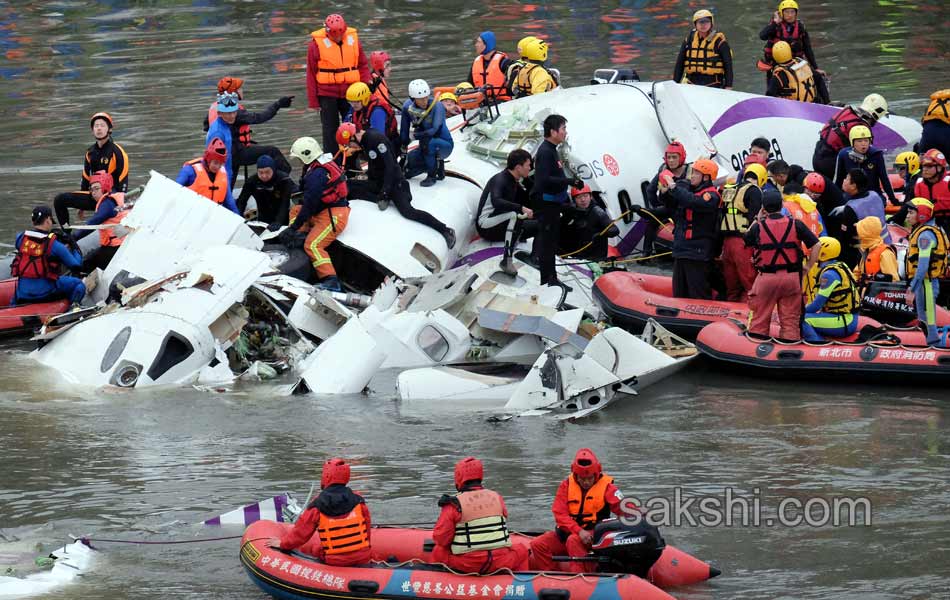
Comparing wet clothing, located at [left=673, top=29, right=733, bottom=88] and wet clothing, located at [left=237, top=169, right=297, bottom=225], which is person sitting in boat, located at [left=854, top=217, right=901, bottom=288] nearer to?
wet clothing, located at [left=673, top=29, right=733, bottom=88]

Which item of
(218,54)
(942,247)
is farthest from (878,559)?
(218,54)

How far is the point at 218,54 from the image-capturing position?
26984 millimetres

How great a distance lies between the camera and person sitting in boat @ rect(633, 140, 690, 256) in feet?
44.7

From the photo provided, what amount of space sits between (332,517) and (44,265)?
21.8 feet

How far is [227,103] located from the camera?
14680mm

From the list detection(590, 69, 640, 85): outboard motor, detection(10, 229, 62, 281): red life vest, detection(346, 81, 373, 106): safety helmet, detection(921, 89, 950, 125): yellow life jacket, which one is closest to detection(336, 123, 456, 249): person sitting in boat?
detection(346, 81, 373, 106): safety helmet

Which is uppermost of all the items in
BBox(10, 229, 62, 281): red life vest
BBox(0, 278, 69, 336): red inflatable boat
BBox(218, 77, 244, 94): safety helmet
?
BBox(218, 77, 244, 94): safety helmet

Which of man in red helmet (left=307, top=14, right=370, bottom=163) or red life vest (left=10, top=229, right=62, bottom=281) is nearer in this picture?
red life vest (left=10, top=229, right=62, bottom=281)

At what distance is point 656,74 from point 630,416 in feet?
42.9

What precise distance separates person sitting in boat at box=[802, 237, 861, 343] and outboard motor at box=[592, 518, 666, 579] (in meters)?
4.46

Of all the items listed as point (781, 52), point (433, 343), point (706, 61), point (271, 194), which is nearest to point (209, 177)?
point (271, 194)

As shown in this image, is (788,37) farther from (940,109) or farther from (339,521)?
(339,521)

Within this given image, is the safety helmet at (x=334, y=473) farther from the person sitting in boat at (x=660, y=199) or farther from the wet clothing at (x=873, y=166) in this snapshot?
the wet clothing at (x=873, y=166)

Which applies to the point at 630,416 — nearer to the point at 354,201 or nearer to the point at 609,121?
the point at 354,201
